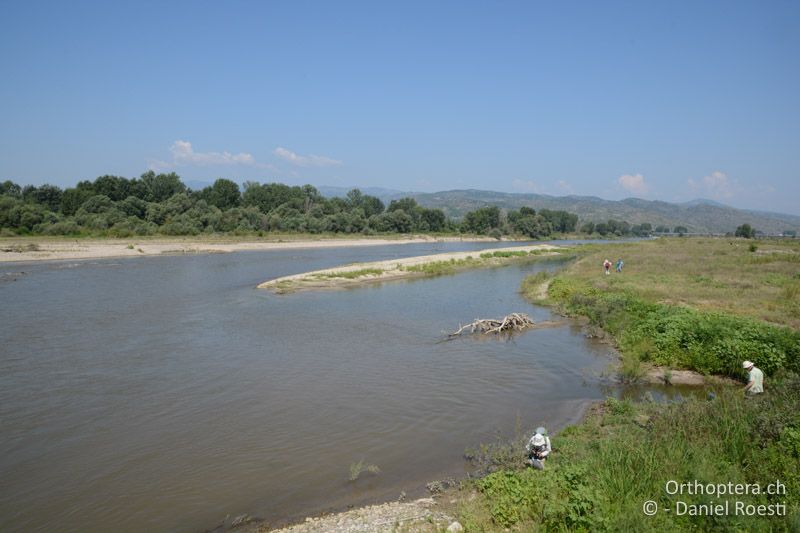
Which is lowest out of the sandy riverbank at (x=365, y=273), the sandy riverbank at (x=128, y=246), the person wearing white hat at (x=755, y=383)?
the sandy riverbank at (x=365, y=273)

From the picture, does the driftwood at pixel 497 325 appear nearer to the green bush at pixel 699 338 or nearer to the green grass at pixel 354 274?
the green bush at pixel 699 338

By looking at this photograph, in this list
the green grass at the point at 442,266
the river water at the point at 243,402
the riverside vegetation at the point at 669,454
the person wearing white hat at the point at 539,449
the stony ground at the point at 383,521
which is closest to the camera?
the riverside vegetation at the point at 669,454

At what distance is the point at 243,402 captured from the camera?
52.7 feet

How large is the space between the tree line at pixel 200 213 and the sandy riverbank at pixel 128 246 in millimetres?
8291

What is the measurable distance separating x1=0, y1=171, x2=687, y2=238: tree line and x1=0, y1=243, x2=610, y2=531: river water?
63686mm

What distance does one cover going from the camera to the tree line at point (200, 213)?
285 ft

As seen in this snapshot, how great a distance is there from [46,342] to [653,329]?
28.2 metres

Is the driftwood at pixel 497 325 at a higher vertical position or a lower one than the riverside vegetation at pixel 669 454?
lower

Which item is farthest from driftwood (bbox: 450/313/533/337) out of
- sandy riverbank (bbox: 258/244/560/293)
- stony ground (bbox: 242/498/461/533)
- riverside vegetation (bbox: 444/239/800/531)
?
sandy riverbank (bbox: 258/244/560/293)

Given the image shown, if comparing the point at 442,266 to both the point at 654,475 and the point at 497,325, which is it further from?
the point at 654,475

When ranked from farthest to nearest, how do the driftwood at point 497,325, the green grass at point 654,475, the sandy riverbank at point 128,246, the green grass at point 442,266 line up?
the sandy riverbank at point 128,246 < the green grass at point 442,266 < the driftwood at point 497,325 < the green grass at point 654,475

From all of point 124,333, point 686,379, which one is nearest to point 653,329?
point 686,379

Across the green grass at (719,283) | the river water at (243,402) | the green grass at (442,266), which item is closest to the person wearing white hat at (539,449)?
the river water at (243,402)

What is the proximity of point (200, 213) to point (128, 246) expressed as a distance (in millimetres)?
37091
